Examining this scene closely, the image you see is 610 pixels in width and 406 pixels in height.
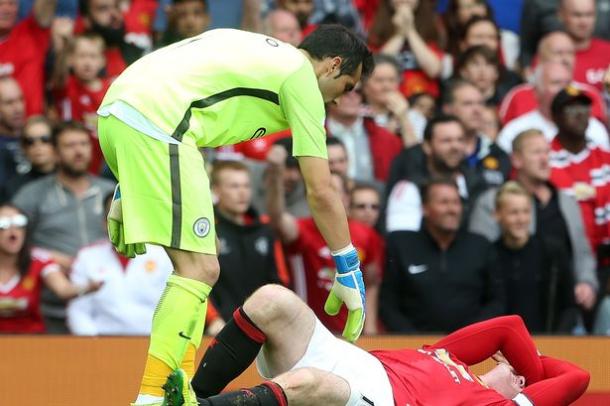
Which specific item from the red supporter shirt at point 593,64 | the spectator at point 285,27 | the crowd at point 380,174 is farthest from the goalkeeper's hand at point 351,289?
the red supporter shirt at point 593,64

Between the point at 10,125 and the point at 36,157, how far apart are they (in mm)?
517

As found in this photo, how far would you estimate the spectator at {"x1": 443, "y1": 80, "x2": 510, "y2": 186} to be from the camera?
8.70 meters

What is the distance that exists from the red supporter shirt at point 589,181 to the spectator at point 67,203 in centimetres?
281

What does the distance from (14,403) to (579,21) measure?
5.27 meters

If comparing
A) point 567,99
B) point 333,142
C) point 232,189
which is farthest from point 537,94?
point 232,189

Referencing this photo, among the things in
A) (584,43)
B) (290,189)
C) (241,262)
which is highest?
(584,43)

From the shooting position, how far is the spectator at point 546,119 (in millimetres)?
8969

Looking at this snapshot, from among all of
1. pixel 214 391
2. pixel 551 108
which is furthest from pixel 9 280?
pixel 551 108

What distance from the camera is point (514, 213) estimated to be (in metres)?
7.95

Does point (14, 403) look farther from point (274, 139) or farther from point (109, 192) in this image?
point (274, 139)

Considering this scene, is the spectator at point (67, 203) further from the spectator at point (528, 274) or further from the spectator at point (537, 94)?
the spectator at point (537, 94)

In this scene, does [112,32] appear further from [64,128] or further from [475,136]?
[475,136]

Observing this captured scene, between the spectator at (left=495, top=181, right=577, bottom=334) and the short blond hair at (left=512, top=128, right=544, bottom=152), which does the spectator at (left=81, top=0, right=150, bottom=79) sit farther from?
the spectator at (left=495, top=181, right=577, bottom=334)

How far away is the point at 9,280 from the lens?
24.4 ft
